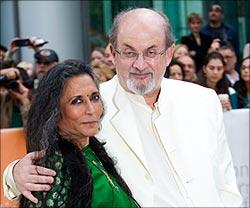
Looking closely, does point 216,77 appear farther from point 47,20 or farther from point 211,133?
point 47,20

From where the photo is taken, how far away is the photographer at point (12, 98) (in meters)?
5.47

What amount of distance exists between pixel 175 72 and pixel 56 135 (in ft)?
12.5

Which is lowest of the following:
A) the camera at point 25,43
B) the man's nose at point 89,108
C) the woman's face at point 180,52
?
the woman's face at point 180,52

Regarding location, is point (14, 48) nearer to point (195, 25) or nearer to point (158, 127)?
point (195, 25)

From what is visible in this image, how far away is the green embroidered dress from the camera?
226cm

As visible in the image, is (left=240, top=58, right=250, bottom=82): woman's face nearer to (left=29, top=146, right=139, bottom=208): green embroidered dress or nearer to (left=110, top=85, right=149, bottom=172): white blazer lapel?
(left=110, top=85, right=149, bottom=172): white blazer lapel

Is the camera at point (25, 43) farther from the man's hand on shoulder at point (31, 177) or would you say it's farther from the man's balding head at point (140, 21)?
the man's hand on shoulder at point (31, 177)

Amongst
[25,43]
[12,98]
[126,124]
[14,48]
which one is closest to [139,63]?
[126,124]

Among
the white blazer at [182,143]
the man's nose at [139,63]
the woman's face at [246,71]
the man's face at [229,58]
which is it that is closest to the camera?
the man's nose at [139,63]

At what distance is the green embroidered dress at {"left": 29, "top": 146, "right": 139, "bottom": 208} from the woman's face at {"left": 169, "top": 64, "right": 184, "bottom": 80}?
359cm

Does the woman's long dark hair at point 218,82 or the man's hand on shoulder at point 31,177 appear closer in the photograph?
the man's hand on shoulder at point 31,177

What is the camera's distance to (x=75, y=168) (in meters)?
2.31

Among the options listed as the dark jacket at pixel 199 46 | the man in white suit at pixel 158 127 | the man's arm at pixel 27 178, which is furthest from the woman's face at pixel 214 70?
the man's arm at pixel 27 178

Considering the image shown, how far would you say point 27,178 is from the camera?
2.36 metres
